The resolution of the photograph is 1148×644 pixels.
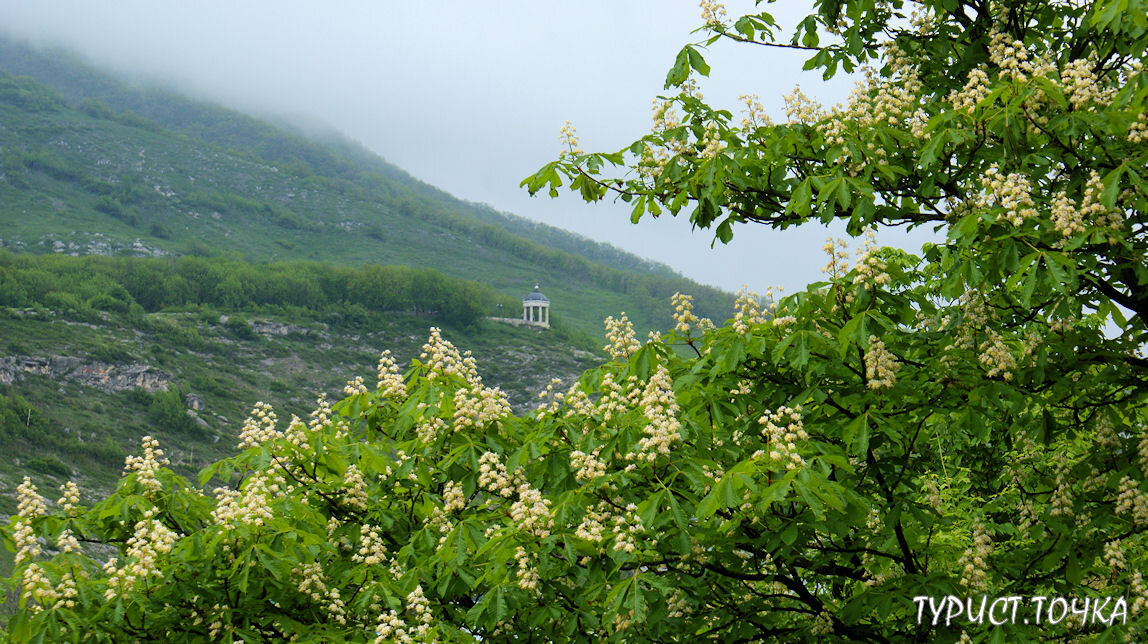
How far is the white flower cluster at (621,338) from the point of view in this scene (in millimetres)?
7891

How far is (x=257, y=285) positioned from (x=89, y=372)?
38.9m

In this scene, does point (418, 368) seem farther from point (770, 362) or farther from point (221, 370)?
point (221, 370)

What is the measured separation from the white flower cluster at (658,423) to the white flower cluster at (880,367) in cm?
146

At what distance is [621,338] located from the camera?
7871mm

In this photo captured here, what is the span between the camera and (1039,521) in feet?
24.9

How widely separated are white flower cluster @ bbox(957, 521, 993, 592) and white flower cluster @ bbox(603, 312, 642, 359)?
121 inches

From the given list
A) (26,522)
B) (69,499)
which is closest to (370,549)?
(26,522)

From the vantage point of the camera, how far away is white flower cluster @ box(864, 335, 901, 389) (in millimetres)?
6575

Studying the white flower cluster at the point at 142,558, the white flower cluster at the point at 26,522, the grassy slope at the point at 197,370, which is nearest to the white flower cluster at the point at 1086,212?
the white flower cluster at the point at 142,558

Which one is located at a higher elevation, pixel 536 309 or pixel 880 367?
pixel 880 367

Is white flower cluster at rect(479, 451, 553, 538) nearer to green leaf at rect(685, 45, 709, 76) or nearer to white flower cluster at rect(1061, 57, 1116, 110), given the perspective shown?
green leaf at rect(685, 45, 709, 76)

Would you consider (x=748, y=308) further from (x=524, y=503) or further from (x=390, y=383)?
(x=390, y=383)

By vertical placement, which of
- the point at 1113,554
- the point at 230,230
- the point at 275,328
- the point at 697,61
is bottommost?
the point at 275,328

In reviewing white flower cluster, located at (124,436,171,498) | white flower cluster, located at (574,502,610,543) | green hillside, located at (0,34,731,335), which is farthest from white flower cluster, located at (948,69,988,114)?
green hillside, located at (0,34,731,335)
